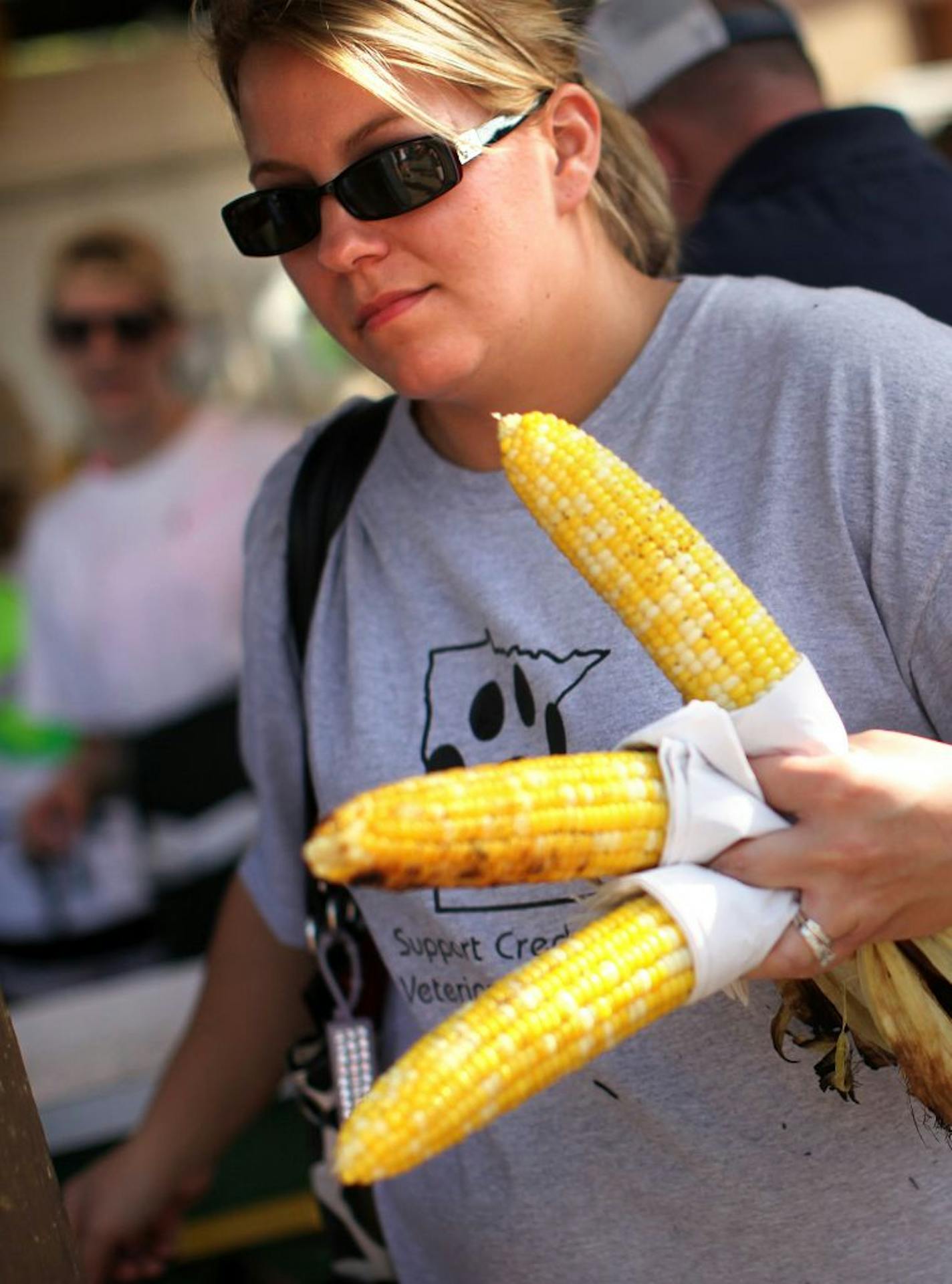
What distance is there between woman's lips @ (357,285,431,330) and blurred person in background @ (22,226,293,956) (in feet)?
12.2

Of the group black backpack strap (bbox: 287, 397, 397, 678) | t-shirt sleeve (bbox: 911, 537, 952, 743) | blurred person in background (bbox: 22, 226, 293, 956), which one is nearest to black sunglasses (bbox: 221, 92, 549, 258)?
black backpack strap (bbox: 287, 397, 397, 678)

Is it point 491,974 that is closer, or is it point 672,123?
point 491,974

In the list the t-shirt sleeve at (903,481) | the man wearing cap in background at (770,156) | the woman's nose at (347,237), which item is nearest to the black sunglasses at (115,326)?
the man wearing cap in background at (770,156)

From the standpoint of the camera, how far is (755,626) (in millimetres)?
1257

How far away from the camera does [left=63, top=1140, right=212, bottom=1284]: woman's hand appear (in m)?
2.21

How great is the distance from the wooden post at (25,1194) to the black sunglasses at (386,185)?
887 millimetres

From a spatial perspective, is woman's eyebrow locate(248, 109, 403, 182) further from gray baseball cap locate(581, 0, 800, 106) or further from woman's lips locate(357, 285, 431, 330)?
gray baseball cap locate(581, 0, 800, 106)

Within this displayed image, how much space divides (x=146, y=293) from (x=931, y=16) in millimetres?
3489

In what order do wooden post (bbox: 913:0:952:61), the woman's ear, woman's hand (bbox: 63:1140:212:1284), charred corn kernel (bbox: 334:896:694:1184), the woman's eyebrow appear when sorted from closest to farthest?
charred corn kernel (bbox: 334:896:694:1184), the woman's eyebrow, the woman's ear, woman's hand (bbox: 63:1140:212:1284), wooden post (bbox: 913:0:952:61)

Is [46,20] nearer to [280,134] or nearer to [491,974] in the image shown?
[280,134]

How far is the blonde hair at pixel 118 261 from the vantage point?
5344mm

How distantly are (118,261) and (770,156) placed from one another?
329cm

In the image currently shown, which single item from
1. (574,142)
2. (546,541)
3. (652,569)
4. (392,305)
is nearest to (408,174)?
(392,305)

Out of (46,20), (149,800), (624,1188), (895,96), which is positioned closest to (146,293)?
(46,20)
